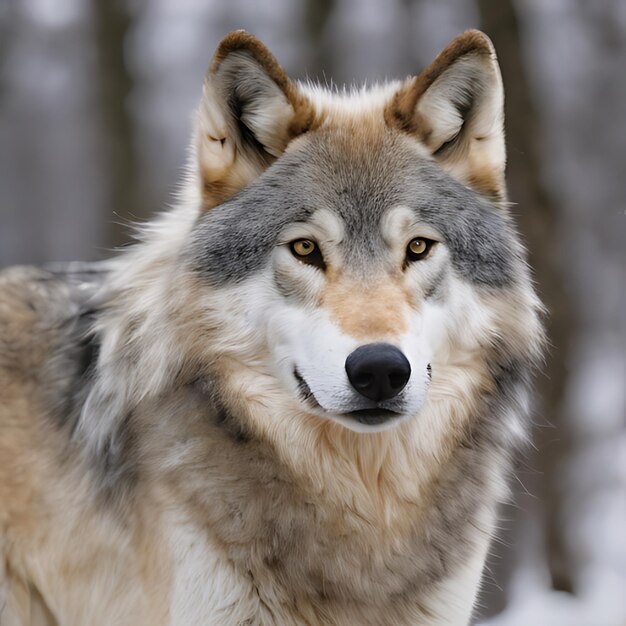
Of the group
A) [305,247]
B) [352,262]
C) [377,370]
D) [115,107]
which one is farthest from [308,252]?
[115,107]

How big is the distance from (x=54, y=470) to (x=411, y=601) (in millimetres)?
1390

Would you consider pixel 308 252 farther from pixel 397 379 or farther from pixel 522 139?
pixel 522 139

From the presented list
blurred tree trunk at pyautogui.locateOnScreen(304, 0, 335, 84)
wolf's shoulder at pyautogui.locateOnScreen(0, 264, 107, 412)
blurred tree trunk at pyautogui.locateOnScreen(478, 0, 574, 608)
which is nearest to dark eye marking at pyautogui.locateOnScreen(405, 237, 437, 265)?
wolf's shoulder at pyautogui.locateOnScreen(0, 264, 107, 412)

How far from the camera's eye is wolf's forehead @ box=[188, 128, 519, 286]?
9.61ft

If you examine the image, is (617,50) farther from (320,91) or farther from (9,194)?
(9,194)

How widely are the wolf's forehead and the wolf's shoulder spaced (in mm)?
Result: 766

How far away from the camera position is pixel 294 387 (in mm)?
2859

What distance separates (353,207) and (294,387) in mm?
604

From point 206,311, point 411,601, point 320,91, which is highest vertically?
point 320,91

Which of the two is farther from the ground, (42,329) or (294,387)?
(294,387)

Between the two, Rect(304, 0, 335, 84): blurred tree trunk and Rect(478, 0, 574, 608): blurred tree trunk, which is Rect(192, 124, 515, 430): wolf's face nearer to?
Rect(478, 0, 574, 608): blurred tree trunk

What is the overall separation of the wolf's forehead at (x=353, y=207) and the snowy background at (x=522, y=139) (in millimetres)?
2708

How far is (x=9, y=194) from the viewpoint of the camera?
969 cm

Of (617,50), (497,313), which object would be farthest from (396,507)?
(617,50)
